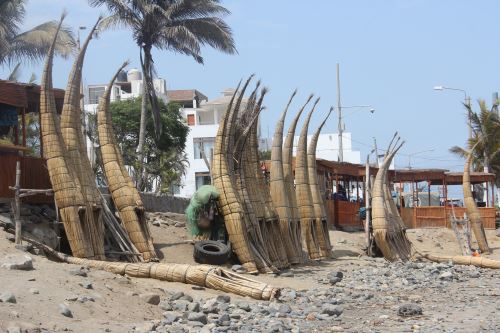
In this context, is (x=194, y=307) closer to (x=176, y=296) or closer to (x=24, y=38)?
(x=176, y=296)

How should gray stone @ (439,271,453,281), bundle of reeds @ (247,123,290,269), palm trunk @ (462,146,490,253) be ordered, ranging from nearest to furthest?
1. bundle of reeds @ (247,123,290,269)
2. gray stone @ (439,271,453,281)
3. palm trunk @ (462,146,490,253)

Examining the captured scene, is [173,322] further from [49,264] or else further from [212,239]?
[212,239]

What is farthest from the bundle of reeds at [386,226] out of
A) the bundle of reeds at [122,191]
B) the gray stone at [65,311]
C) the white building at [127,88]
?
the white building at [127,88]

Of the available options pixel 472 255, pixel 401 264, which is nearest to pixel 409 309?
pixel 401 264

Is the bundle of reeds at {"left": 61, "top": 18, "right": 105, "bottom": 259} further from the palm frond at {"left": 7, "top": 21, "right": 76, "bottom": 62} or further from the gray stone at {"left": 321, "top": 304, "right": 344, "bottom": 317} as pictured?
Answer: the palm frond at {"left": 7, "top": 21, "right": 76, "bottom": 62}

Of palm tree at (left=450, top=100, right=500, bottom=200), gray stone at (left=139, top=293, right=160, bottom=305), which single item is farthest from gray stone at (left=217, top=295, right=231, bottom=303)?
palm tree at (left=450, top=100, right=500, bottom=200)

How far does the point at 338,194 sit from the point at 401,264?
9591mm

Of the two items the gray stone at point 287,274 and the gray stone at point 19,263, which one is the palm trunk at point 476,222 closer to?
the gray stone at point 287,274

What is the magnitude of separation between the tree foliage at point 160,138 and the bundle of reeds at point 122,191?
55.2 ft

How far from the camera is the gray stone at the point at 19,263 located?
45.8 feet

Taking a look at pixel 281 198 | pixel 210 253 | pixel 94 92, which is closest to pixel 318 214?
pixel 281 198

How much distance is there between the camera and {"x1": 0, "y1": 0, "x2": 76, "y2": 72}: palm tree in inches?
1353

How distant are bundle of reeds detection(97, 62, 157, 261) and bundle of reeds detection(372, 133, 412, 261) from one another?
30.2 ft

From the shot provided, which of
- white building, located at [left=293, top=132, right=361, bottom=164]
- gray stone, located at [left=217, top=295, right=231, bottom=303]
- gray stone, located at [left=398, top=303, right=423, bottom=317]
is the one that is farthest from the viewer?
white building, located at [left=293, top=132, right=361, bottom=164]
